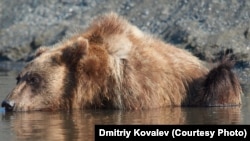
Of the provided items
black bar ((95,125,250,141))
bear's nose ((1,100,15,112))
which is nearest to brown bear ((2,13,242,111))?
bear's nose ((1,100,15,112))

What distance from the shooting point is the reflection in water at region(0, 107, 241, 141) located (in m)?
9.45

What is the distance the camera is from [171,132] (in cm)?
898

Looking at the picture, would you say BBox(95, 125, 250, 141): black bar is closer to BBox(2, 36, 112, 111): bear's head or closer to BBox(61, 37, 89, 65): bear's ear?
BBox(2, 36, 112, 111): bear's head

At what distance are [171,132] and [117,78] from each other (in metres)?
2.67

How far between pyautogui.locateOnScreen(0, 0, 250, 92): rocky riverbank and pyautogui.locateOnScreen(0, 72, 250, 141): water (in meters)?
4.77

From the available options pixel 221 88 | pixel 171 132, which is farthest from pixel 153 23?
pixel 171 132

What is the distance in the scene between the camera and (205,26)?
19531 millimetres

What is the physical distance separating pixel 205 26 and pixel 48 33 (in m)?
4.79

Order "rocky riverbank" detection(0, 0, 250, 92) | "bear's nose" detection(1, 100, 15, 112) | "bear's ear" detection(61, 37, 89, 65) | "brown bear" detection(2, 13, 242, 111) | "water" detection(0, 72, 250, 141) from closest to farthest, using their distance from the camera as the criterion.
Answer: "water" detection(0, 72, 250, 141) < "brown bear" detection(2, 13, 242, 111) < "bear's ear" detection(61, 37, 89, 65) < "bear's nose" detection(1, 100, 15, 112) < "rocky riverbank" detection(0, 0, 250, 92)

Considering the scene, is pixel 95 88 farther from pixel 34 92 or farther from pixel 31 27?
pixel 31 27

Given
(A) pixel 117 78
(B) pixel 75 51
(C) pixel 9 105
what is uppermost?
(B) pixel 75 51

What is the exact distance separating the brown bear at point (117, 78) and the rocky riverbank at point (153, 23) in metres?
3.99

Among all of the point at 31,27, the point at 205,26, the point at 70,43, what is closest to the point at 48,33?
the point at 31,27

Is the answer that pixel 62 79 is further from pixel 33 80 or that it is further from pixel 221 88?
pixel 221 88
